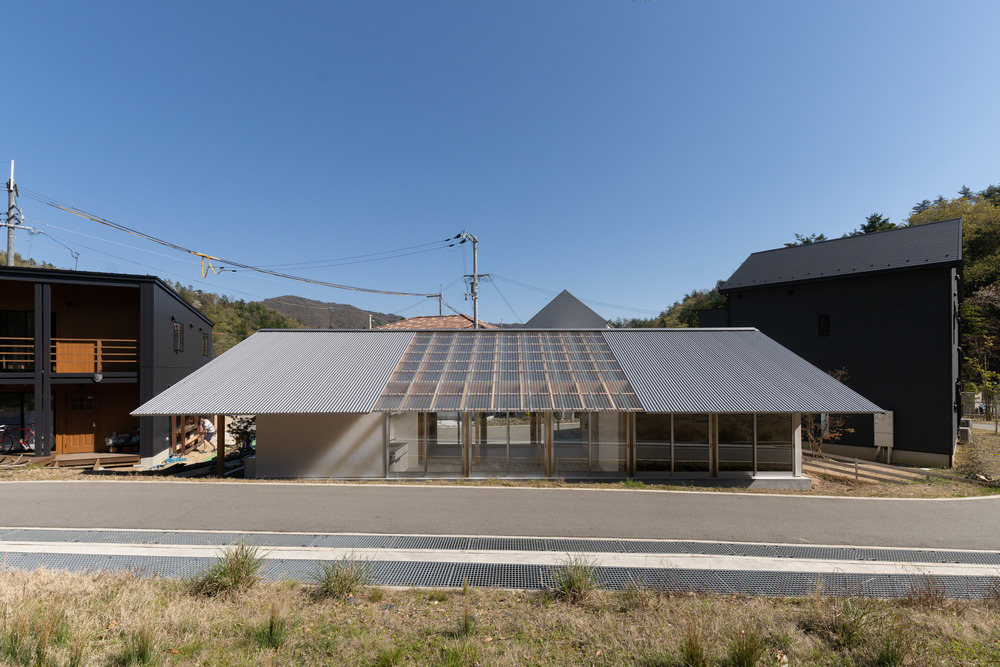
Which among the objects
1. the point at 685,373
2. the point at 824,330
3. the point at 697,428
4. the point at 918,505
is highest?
the point at 824,330

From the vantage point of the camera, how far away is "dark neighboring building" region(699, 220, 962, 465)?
68.4 ft

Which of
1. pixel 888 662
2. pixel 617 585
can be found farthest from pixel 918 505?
pixel 617 585

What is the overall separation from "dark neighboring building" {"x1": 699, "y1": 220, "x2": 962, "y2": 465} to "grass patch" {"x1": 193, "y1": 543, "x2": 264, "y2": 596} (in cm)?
2796

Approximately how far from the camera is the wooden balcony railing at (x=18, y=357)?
1778cm

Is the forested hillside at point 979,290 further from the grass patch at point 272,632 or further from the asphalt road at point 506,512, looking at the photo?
the grass patch at point 272,632

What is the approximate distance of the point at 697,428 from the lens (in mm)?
14078

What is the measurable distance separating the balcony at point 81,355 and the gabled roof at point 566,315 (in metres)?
23.6

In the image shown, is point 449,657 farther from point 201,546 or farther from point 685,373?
point 685,373

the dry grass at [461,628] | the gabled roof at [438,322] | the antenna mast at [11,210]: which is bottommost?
the dry grass at [461,628]

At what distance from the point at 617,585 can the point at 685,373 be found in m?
10.7

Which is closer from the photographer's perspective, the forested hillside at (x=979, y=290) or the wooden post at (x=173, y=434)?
the wooden post at (x=173, y=434)

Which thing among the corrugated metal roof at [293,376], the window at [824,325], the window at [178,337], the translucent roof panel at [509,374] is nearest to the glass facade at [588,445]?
the translucent roof panel at [509,374]

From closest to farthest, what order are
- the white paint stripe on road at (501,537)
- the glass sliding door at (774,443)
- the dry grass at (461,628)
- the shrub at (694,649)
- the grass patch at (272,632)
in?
1. the shrub at (694,649)
2. the dry grass at (461,628)
3. the grass patch at (272,632)
4. the white paint stripe on road at (501,537)
5. the glass sliding door at (774,443)

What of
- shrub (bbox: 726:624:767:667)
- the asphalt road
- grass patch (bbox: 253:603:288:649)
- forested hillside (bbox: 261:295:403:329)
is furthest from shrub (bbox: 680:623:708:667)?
forested hillside (bbox: 261:295:403:329)
